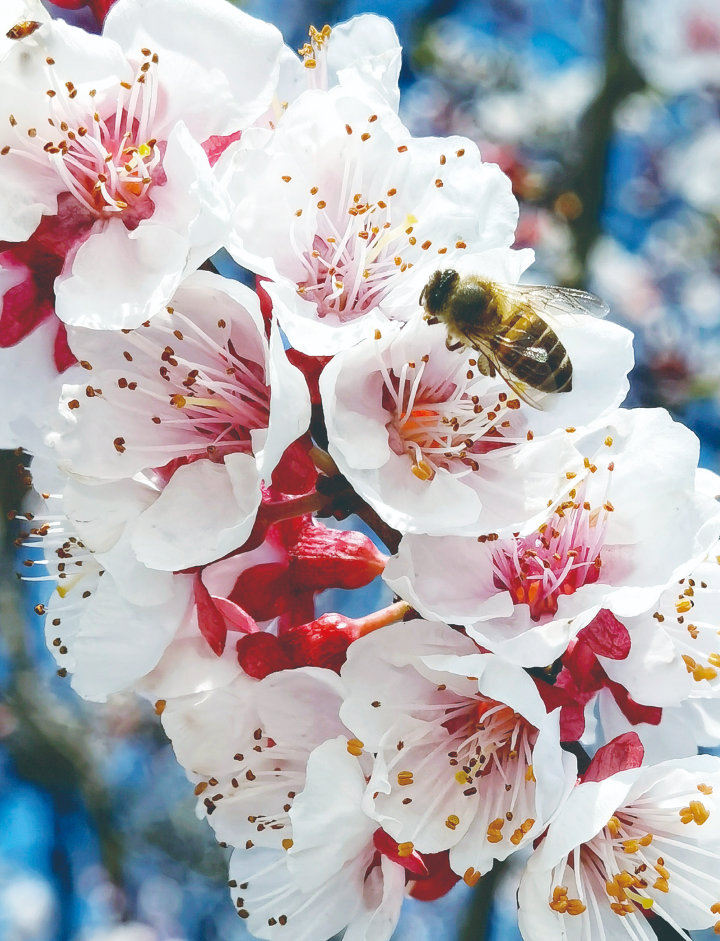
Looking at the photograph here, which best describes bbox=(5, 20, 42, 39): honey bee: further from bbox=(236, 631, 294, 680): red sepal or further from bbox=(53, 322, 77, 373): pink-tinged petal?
bbox=(236, 631, 294, 680): red sepal

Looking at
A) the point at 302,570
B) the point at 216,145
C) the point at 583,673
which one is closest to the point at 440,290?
the point at 216,145

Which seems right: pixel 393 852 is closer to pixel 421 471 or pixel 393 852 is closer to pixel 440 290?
pixel 421 471

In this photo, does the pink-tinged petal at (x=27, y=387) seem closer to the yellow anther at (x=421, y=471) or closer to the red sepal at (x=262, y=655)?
the red sepal at (x=262, y=655)

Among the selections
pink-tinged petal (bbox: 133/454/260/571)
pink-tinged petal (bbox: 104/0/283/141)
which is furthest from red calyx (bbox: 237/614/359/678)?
pink-tinged petal (bbox: 104/0/283/141)

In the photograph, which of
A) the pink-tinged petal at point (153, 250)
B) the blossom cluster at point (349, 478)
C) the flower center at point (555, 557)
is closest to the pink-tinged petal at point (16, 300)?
the blossom cluster at point (349, 478)

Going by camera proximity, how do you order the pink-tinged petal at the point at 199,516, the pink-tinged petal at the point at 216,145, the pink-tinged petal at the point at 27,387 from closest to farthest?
1. the pink-tinged petal at the point at 199,516
2. the pink-tinged petal at the point at 216,145
3. the pink-tinged petal at the point at 27,387
